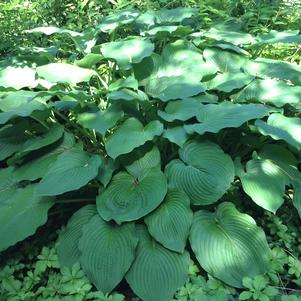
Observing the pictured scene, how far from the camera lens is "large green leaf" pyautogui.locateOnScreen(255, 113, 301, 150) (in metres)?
2.62

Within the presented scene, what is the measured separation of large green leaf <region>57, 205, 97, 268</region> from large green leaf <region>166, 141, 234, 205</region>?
1.76ft

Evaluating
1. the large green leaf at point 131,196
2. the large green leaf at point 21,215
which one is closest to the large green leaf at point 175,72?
the large green leaf at point 131,196

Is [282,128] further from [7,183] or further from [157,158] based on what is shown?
[7,183]

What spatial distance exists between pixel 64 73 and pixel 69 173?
94 centimetres

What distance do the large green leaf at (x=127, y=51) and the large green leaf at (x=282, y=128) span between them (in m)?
1.04

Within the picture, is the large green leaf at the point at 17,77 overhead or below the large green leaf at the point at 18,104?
below

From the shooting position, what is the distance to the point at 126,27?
4.20m

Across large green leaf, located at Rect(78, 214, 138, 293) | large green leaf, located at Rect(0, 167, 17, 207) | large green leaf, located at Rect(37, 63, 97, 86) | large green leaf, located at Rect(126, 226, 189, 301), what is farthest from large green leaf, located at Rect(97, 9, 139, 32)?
large green leaf, located at Rect(126, 226, 189, 301)

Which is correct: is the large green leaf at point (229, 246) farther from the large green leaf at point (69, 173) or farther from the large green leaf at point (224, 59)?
the large green leaf at point (224, 59)

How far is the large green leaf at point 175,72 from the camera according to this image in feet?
10.1

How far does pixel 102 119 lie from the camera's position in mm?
2875

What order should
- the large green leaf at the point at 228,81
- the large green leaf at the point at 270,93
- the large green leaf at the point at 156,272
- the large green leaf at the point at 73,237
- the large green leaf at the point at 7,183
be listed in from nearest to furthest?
the large green leaf at the point at 156,272, the large green leaf at the point at 73,237, the large green leaf at the point at 7,183, the large green leaf at the point at 270,93, the large green leaf at the point at 228,81

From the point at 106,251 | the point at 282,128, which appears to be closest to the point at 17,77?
the point at 106,251

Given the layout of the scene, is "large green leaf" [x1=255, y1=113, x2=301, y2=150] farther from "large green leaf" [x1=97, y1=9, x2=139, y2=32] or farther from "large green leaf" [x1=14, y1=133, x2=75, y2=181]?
"large green leaf" [x1=97, y1=9, x2=139, y2=32]
